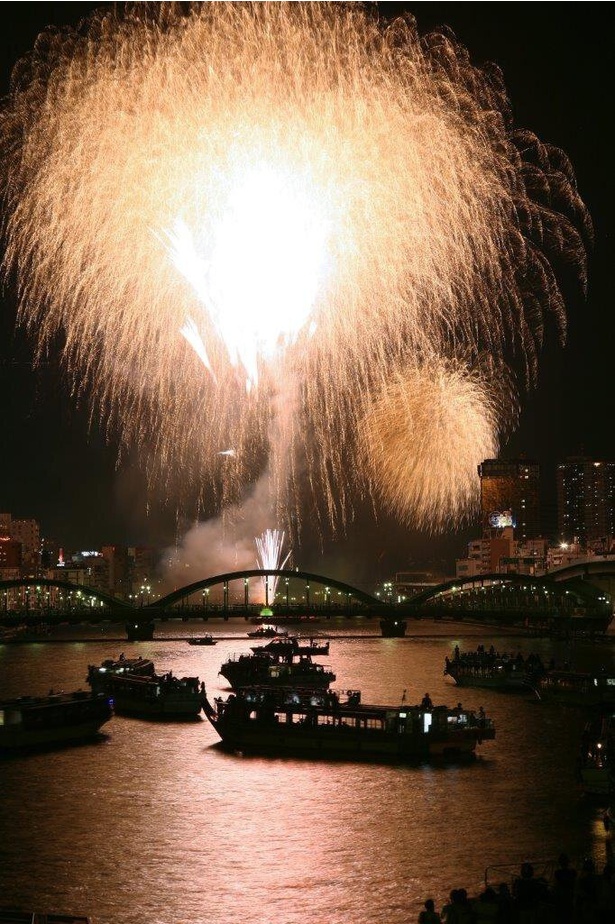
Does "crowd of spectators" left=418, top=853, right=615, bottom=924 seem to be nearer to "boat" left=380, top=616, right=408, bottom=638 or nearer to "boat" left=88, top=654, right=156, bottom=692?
"boat" left=88, top=654, right=156, bottom=692

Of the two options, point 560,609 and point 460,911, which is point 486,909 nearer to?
point 460,911

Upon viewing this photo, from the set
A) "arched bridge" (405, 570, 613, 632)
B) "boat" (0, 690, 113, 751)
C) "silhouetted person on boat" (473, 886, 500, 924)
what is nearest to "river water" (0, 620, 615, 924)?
"boat" (0, 690, 113, 751)

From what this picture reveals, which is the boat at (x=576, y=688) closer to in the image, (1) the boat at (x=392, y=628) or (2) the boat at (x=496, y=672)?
(2) the boat at (x=496, y=672)

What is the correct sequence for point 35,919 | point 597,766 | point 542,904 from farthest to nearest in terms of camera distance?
point 597,766 → point 542,904 → point 35,919

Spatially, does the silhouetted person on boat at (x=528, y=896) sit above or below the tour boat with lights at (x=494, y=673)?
below

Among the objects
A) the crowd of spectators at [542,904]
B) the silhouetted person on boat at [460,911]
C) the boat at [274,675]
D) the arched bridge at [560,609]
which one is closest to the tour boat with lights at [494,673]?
the boat at [274,675]

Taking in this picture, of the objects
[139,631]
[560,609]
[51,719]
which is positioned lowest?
[51,719]

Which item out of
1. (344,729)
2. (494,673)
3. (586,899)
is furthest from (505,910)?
(494,673)
